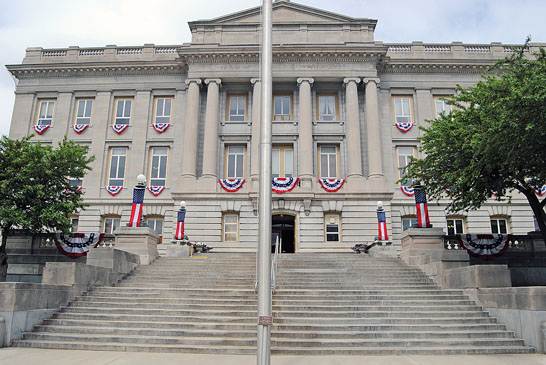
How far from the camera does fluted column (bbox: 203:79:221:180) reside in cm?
3186

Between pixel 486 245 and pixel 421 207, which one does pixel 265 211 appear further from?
pixel 486 245

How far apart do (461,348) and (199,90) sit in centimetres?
2725

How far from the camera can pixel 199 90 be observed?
111ft

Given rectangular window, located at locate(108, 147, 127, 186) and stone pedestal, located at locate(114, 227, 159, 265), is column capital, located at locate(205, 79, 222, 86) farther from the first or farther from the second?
stone pedestal, located at locate(114, 227, 159, 265)

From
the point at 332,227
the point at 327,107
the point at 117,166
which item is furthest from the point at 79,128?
the point at 332,227

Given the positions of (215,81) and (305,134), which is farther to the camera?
(215,81)

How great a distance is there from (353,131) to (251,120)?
775 centimetres

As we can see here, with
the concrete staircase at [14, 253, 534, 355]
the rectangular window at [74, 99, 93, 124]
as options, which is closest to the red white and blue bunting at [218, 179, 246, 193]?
the rectangular window at [74, 99, 93, 124]

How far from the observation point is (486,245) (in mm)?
22719

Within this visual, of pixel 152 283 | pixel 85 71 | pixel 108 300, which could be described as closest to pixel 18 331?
pixel 108 300

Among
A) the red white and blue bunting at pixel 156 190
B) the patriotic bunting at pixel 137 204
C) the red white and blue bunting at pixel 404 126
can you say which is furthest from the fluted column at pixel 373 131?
the patriotic bunting at pixel 137 204

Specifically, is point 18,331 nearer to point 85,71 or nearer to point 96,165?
point 96,165

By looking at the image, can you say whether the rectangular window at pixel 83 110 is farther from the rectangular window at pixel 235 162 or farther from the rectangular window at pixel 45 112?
the rectangular window at pixel 235 162

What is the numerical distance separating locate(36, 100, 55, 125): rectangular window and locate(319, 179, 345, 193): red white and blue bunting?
22.2 meters
